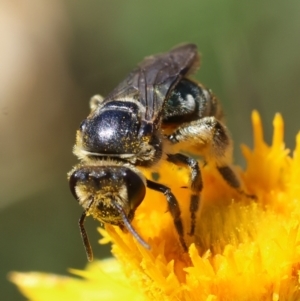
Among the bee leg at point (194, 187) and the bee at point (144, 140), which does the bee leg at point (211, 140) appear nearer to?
the bee at point (144, 140)

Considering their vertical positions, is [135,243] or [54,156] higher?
[135,243]

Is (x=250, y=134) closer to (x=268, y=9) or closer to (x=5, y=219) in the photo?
(x=268, y=9)

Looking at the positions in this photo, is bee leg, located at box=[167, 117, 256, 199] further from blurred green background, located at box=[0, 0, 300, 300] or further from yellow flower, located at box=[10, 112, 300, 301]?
blurred green background, located at box=[0, 0, 300, 300]

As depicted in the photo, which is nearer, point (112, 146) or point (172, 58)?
point (112, 146)

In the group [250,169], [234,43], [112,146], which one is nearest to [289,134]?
[234,43]

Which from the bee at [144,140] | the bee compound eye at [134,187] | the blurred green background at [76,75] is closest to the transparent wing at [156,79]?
the bee at [144,140]

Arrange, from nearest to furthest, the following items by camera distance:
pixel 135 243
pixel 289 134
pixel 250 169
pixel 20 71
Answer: pixel 135 243 → pixel 250 169 → pixel 289 134 → pixel 20 71

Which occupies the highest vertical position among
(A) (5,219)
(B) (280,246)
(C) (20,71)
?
(C) (20,71)
